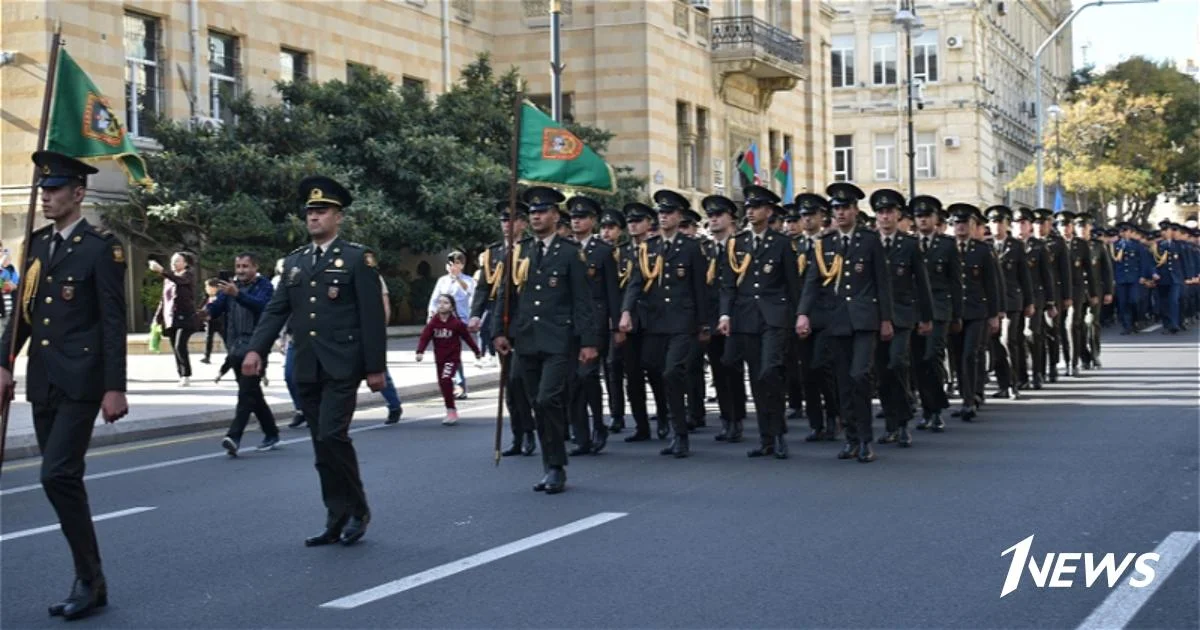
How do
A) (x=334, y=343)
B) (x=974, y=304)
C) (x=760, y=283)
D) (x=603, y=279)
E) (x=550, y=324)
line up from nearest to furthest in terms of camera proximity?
1. (x=334, y=343)
2. (x=550, y=324)
3. (x=603, y=279)
4. (x=760, y=283)
5. (x=974, y=304)

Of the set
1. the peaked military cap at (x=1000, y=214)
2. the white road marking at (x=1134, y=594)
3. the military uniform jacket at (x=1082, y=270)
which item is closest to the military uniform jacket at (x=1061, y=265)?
the military uniform jacket at (x=1082, y=270)

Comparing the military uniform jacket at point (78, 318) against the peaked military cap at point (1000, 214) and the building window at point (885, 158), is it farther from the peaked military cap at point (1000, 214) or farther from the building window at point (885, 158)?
the building window at point (885, 158)

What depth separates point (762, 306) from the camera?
13.0 meters

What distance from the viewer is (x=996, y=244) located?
18375 millimetres

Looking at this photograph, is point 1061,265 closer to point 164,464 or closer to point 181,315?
point 181,315

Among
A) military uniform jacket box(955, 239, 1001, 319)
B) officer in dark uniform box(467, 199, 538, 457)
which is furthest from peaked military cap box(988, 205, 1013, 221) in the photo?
officer in dark uniform box(467, 199, 538, 457)

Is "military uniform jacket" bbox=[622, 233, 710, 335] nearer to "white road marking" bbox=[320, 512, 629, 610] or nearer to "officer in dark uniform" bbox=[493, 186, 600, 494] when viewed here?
"officer in dark uniform" bbox=[493, 186, 600, 494]

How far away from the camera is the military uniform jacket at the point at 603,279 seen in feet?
40.3

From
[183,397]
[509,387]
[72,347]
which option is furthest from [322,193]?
[183,397]

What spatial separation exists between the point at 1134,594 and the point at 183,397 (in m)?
13.6

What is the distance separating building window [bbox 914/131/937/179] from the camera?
74.6m

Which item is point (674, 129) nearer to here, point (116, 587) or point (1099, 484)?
point (1099, 484)

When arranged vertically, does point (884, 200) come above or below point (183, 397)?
above

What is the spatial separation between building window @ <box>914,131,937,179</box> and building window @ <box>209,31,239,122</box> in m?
46.9
